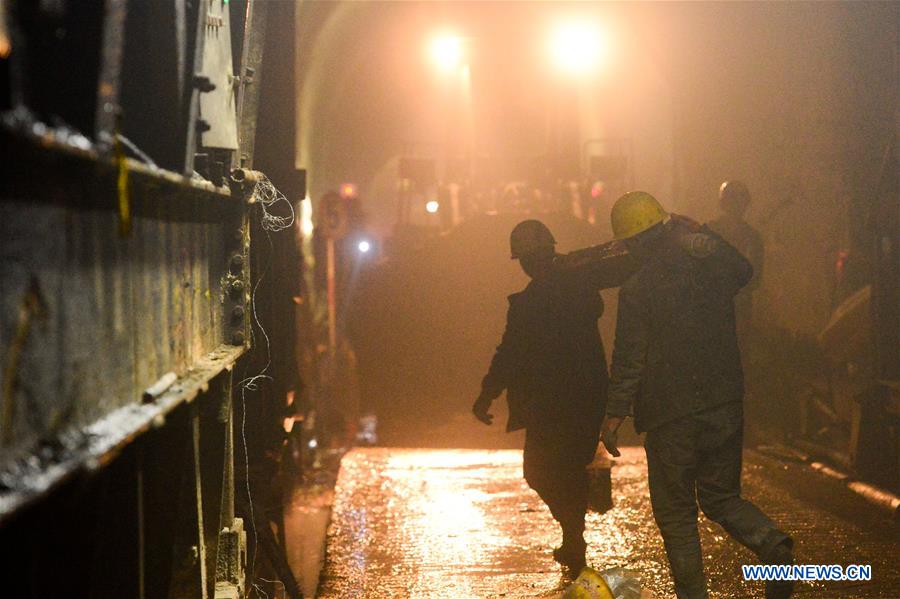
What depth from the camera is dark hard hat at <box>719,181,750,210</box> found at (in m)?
10.7

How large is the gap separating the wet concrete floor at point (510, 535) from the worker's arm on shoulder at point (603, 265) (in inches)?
73.0

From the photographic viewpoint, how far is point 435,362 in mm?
15148

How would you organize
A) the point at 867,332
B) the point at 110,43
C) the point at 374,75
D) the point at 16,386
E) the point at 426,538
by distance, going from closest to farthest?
the point at 16,386 → the point at 110,43 → the point at 426,538 → the point at 867,332 → the point at 374,75

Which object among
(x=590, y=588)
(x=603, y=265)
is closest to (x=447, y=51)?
(x=603, y=265)

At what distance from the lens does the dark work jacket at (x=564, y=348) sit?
256 inches

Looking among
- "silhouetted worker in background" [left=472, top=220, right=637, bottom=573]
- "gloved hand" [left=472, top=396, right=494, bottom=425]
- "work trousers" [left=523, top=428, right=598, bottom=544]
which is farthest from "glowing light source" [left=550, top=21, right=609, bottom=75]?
"work trousers" [left=523, top=428, right=598, bottom=544]

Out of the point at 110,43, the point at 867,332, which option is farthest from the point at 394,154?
the point at 110,43

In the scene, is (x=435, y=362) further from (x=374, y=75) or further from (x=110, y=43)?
(x=374, y=75)

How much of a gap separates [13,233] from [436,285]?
1354 cm

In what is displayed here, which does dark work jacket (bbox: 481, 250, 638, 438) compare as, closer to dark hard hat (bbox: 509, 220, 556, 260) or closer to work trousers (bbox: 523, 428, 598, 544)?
work trousers (bbox: 523, 428, 598, 544)

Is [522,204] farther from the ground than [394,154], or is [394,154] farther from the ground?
[394,154]

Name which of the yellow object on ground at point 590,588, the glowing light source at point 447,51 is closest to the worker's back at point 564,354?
the yellow object on ground at point 590,588

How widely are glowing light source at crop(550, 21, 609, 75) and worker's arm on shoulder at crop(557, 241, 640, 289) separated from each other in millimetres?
17281

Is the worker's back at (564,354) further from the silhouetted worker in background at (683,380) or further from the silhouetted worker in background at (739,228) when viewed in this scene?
the silhouetted worker in background at (739,228)
